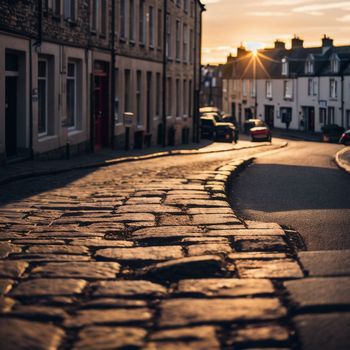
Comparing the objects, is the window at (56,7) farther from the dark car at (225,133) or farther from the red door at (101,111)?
the dark car at (225,133)

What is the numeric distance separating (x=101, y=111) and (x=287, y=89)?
5974 centimetres

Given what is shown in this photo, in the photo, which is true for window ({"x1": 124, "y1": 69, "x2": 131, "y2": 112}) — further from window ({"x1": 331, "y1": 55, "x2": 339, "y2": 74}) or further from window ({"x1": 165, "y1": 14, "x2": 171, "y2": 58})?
window ({"x1": 331, "y1": 55, "x2": 339, "y2": 74})

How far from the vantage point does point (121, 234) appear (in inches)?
332

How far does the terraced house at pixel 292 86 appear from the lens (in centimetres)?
7238

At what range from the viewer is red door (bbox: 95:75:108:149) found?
1094 inches

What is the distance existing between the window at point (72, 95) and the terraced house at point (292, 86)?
47.9 metres

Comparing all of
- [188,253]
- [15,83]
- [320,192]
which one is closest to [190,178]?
[320,192]

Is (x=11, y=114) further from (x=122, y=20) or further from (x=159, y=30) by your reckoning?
(x=159, y=30)

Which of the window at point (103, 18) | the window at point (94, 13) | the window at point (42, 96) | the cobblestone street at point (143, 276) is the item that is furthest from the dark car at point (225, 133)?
the cobblestone street at point (143, 276)

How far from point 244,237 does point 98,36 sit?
19.9 meters

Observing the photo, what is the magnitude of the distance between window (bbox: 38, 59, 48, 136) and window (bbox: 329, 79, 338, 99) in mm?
53567

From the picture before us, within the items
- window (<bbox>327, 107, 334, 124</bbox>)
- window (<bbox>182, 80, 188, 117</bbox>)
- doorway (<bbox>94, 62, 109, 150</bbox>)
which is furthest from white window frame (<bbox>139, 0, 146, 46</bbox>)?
window (<bbox>327, 107, 334, 124</bbox>)

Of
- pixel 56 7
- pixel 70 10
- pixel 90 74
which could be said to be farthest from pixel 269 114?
pixel 56 7

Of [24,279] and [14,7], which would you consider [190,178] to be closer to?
[14,7]
